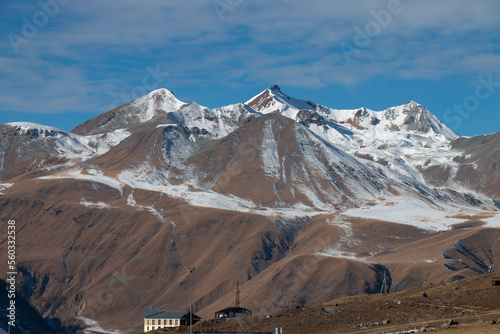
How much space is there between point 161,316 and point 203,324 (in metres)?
49.8

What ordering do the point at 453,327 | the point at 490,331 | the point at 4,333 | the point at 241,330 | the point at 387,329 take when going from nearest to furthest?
the point at 490,331, the point at 453,327, the point at 387,329, the point at 241,330, the point at 4,333

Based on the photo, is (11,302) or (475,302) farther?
(11,302)

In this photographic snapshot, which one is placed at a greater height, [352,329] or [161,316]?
[161,316]

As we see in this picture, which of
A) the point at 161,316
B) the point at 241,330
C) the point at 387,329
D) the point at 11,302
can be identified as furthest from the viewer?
the point at 11,302

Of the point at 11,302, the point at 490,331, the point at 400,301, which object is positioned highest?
the point at 11,302

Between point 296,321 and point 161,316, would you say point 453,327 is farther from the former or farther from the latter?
point 161,316

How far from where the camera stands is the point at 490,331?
6053cm

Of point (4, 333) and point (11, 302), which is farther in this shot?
point (11, 302)

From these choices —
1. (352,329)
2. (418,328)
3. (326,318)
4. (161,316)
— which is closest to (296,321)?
(326,318)

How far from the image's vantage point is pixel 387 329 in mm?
76812

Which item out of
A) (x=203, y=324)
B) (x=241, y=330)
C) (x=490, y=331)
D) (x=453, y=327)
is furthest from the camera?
(x=203, y=324)

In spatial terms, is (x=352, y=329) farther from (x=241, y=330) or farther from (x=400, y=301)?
(x=241, y=330)

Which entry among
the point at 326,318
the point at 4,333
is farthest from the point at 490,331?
the point at 4,333

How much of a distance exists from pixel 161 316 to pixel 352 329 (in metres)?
70.0
